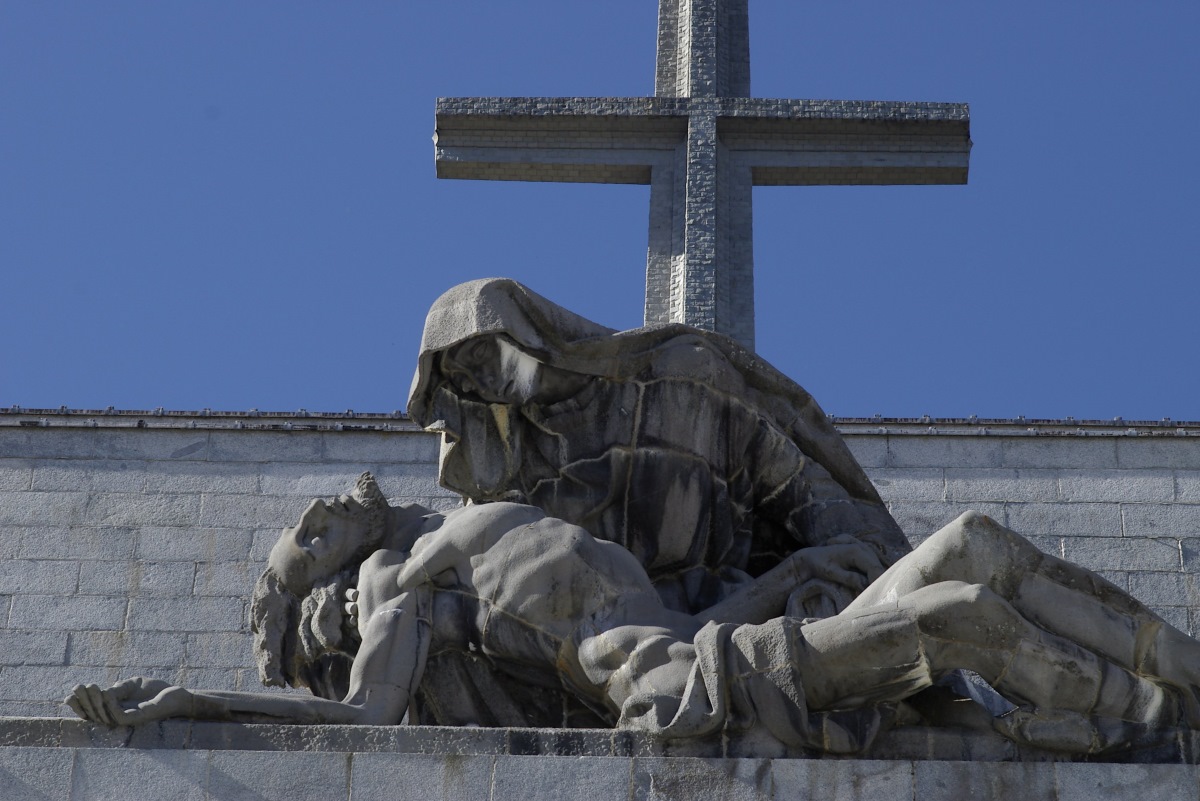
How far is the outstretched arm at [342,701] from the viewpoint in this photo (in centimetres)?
825

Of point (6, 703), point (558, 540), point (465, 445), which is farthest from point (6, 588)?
point (558, 540)

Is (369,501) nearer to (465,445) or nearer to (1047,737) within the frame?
(465,445)

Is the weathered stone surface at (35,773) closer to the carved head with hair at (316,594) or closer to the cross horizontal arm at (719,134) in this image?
the carved head with hair at (316,594)

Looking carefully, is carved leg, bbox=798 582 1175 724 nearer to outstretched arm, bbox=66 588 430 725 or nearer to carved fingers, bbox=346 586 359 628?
outstretched arm, bbox=66 588 430 725

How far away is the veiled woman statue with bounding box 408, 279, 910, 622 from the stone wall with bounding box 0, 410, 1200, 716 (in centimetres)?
327

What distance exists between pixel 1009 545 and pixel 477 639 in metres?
2.01

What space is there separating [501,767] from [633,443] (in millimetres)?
2107

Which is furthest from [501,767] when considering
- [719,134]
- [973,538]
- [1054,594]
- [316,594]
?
[719,134]

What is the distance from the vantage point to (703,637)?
8312 millimetres

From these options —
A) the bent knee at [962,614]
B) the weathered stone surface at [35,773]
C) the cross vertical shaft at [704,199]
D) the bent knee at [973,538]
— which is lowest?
the weathered stone surface at [35,773]

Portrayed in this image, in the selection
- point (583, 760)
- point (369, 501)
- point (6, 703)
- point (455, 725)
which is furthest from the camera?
point (6, 703)

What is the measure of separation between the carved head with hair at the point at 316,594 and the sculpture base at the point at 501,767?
86cm

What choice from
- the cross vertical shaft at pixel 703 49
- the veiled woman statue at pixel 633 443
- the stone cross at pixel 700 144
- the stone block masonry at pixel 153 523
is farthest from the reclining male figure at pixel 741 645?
the cross vertical shaft at pixel 703 49

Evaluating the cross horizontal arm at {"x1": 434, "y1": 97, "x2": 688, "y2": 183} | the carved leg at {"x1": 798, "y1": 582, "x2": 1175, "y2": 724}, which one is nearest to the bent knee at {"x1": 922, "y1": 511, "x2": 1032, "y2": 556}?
the carved leg at {"x1": 798, "y1": 582, "x2": 1175, "y2": 724}
